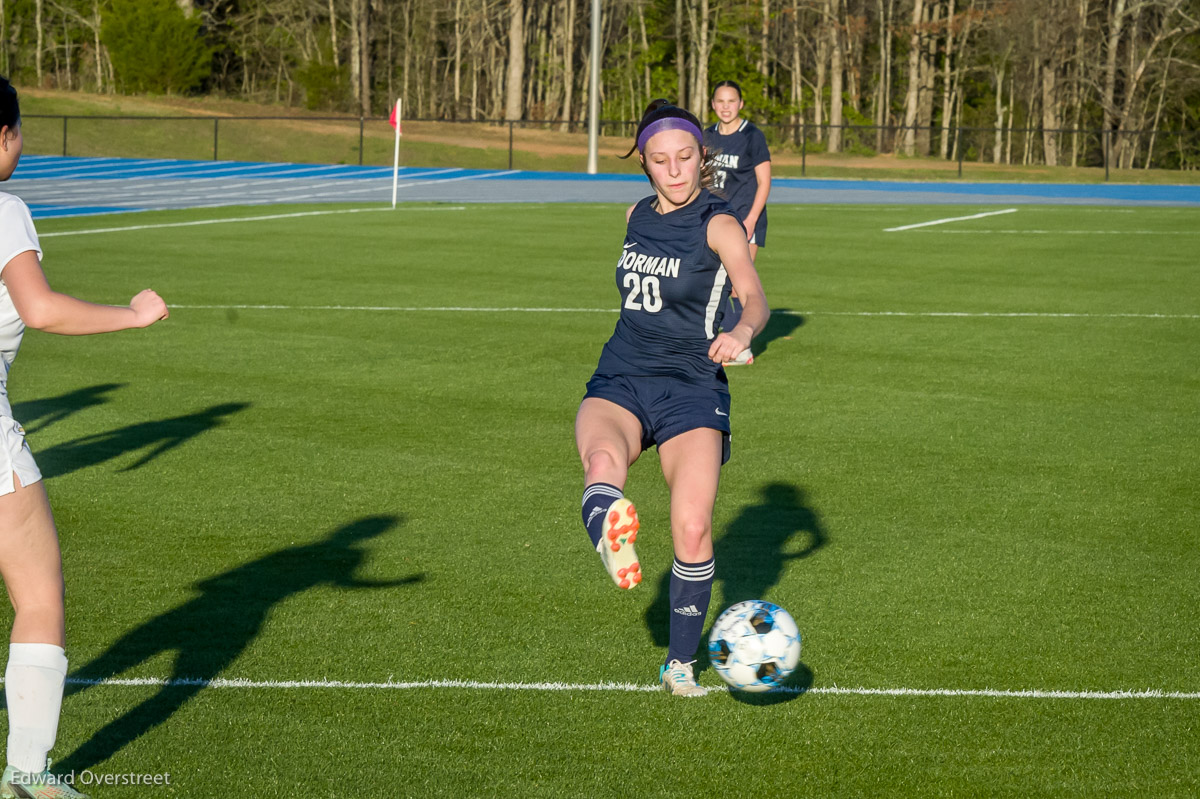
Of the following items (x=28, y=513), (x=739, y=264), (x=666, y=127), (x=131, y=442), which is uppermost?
(x=666, y=127)

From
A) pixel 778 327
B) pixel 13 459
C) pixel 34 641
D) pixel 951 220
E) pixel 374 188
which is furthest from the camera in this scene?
pixel 374 188

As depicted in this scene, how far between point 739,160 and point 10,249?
30.2 ft

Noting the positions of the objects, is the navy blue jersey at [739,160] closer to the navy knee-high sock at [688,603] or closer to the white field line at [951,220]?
the navy knee-high sock at [688,603]

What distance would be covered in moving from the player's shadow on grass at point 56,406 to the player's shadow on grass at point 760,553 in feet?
16.6

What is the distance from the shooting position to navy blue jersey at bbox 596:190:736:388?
5.03 metres

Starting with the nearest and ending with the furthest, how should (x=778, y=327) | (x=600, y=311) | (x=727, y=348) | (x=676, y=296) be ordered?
(x=727, y=348) < (x=676, y=296) < (x=778, y=327) < (x=600, y=311)

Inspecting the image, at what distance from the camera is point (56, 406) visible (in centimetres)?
997

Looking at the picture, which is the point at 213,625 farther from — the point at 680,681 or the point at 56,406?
the point at 56,406

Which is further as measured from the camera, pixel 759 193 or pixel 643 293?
pixel 759 193

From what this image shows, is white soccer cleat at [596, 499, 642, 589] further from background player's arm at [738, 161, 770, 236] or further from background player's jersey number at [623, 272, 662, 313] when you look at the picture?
background player's arm at [738, 161, 770, 236]

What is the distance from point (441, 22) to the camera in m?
84.1

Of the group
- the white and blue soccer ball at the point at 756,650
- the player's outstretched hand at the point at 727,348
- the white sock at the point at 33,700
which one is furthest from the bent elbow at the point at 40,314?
the white and blue soccer ball at the point at 756,650

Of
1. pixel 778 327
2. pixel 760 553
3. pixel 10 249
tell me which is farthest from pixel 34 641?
pixel 778 327

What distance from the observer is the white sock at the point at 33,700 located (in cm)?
370
